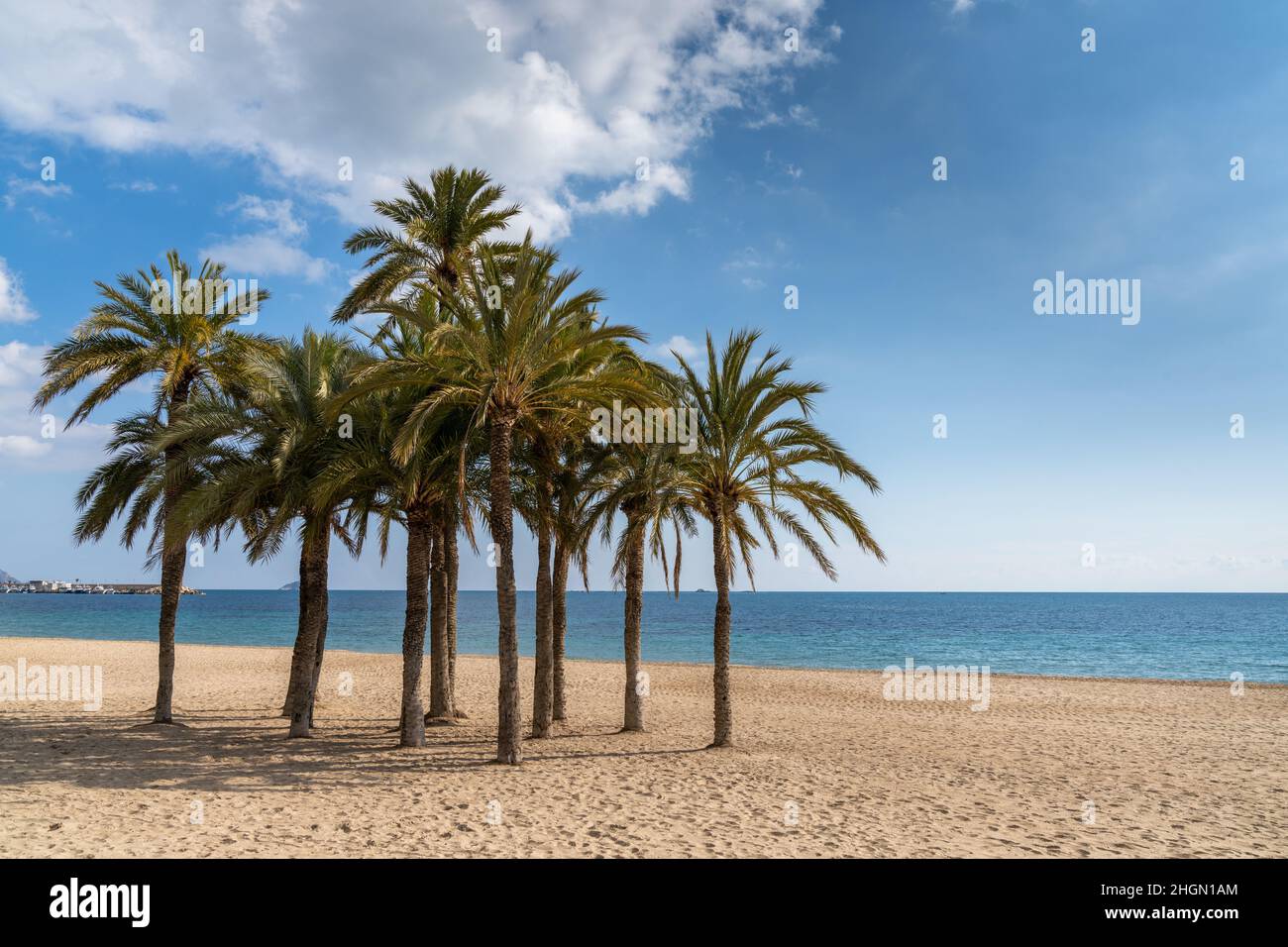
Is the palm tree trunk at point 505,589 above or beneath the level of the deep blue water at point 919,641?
above

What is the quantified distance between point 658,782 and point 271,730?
10.6 metres

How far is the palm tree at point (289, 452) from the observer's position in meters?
14.3

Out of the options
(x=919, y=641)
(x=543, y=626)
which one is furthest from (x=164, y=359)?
(x=919, y=641)

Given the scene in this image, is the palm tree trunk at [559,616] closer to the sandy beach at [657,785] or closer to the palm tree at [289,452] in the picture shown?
the sandy beach at [657,785]

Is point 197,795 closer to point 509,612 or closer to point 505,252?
point 509,612

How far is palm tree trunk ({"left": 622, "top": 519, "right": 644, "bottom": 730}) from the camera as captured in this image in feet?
55.0

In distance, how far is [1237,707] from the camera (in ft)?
A: 78.5

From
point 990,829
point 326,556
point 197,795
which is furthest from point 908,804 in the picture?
point 326,556

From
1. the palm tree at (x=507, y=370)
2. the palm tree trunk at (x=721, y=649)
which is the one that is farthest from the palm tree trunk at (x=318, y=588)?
the palm tree trunk at (x=721, y=649)

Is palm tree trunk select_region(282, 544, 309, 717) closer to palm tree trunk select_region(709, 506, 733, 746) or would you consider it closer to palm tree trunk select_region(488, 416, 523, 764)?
palm tree trunk select_region(488, 416, 523, 764)

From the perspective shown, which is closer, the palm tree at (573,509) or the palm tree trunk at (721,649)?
the palm tree trunk at (721,649)

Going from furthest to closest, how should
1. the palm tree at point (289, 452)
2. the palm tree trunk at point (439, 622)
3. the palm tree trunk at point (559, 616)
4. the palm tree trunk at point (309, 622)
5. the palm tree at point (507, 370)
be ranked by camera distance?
the palm tree trunk at point (559, 616), the palm tree trunk at point (439, 622), the palm tree trunk at point (309, 622), the palm tree at point (289, 452), the palm tree at point (507, 370)

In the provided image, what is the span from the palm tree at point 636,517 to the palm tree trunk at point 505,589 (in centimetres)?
303

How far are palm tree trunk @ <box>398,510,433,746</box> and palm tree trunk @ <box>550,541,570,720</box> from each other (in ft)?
10.5
